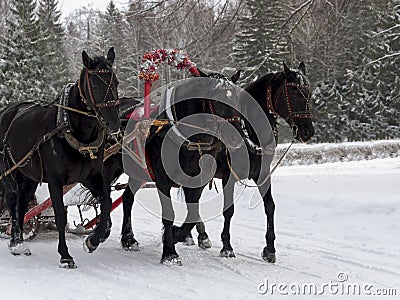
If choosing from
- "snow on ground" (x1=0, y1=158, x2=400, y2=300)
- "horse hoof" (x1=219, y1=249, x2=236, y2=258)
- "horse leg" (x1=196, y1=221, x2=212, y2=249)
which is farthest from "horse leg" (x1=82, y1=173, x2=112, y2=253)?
"horse leg" (x1=196, y1=221, x2=212, y2=249)

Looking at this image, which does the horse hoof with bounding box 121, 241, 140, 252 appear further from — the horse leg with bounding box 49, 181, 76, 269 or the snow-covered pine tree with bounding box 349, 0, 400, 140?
the snow-covered pine tree with bounding box 349, 0, 400, 140

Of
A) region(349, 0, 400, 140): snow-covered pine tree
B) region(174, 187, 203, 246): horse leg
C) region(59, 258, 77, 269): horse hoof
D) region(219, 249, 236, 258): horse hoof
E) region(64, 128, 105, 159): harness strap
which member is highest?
region(64, 128, 105, 159): harness strap

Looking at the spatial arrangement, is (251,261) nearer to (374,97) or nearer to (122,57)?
(374,97)

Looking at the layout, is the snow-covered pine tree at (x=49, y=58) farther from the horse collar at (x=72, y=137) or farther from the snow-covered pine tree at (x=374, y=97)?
the horse collar at (x=72, y=137)

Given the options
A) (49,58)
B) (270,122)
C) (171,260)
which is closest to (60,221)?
(171,260)

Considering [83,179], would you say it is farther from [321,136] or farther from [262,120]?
[321,136]

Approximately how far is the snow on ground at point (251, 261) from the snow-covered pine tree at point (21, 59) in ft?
68.7

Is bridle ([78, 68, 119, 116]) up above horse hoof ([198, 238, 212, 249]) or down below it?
above

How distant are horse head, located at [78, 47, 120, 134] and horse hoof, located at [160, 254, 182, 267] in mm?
1627

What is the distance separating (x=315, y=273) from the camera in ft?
19.1

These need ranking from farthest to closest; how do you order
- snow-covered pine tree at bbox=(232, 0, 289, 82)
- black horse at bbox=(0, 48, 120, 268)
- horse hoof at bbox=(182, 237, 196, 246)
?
1. snow-covered pine tree at bbox=(232, 0, 289, 82)
2. horse hoof at bbox=(182, 237, 196, 246)
3. black horse at bbox=(0, 48, 120, 268)

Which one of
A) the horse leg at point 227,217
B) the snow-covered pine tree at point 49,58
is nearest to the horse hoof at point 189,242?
the horse leg at point 227,217

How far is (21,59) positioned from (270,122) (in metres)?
26.2

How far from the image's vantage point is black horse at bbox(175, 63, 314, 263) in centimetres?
648
